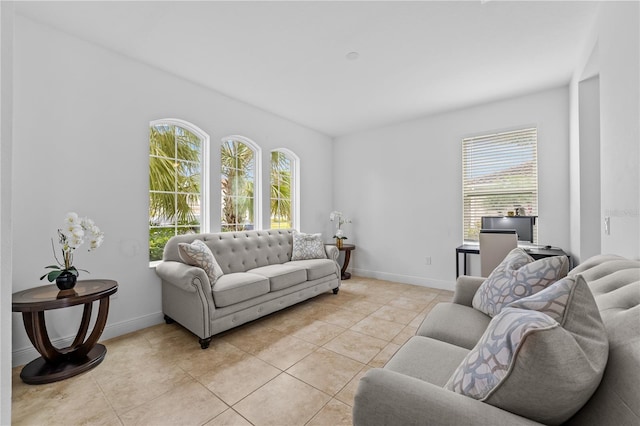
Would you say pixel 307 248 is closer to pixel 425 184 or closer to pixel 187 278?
pixel 187 278

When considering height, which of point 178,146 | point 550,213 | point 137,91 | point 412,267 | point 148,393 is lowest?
point 148,393

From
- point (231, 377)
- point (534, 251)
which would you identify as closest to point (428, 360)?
point (231, 377)

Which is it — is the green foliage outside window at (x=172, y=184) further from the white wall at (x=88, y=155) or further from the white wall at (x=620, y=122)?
the white wall at (x=620, y=122)

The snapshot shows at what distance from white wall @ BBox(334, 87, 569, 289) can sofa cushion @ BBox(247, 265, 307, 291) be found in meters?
2.05

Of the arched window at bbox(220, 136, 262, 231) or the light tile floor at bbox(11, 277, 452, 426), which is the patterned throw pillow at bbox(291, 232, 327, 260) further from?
the light tile floor at bbox(11, 277, 452, 426)

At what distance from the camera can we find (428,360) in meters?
1.29

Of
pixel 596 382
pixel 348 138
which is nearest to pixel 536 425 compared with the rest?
pixel 596 382

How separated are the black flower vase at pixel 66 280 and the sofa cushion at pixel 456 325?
2.54 meters

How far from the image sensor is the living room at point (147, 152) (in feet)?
5.23

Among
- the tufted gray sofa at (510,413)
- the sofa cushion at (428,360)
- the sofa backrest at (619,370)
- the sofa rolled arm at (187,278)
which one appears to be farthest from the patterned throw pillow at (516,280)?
the sofa rolled arm at (187,278)

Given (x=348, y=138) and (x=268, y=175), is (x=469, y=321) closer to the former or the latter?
(x=268, y=175)

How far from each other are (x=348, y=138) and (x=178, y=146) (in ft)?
10.3

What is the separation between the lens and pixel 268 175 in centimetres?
424

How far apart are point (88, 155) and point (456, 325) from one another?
331 cm
